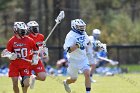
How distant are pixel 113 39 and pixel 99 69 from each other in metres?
14.8

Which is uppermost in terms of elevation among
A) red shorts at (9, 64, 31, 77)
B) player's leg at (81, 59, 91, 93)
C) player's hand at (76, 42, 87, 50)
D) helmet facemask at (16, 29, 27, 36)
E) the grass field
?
helmet facemask at (16, 29, 27, 36)

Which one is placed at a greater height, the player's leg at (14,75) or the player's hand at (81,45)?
the player's hand at (81,45)

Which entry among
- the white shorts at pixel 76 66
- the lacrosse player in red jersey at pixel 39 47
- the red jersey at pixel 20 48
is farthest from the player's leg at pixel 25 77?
the lacrosse player in red jersey at pixel 39 47

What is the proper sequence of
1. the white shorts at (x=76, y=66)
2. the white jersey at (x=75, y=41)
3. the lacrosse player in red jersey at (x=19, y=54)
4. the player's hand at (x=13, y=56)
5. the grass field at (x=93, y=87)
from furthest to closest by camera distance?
the grass field at (x=93, y=87), the white shorts at (x=76, y=66), the white jersey at (x=75, y=41), the lacrosse player in red jersey at (x=19, y=54), the player's hand at (x=13, y=56)

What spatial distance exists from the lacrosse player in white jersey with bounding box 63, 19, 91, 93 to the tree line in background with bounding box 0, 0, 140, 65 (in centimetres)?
1538

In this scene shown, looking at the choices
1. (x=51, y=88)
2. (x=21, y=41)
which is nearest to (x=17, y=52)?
(x=21, y=41)

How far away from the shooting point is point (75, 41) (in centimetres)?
1655

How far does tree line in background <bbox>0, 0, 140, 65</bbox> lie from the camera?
114ft

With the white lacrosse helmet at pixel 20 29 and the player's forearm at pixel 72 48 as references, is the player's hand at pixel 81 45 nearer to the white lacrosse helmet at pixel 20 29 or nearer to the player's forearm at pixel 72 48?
the player's forearm at pixel 72 48

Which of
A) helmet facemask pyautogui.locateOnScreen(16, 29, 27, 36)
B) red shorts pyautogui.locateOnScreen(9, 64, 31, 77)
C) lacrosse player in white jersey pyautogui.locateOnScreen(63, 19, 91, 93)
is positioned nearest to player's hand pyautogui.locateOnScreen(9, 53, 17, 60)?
red shorts pyautogui.locateOnScreen(9, 64, 31, 77)

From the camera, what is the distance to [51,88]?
65.6 feet

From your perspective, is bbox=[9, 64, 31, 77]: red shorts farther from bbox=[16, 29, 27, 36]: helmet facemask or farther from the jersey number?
bbox=[16, 29, 27, 36]: helmet facemask

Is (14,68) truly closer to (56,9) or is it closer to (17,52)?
(17,52)

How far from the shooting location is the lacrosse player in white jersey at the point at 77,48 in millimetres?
16469
